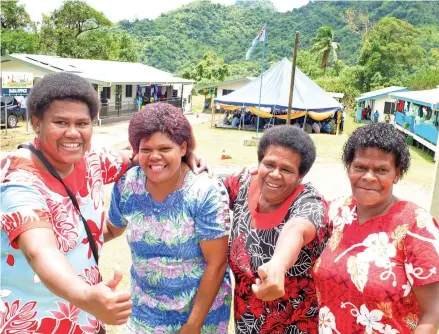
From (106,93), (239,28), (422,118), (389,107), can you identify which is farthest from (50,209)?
(239,28)

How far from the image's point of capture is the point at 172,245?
215 centimetres

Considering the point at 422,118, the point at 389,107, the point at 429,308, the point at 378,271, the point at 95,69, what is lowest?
the point at 429,308

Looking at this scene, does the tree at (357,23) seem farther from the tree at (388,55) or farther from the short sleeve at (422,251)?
the short sleeve at (422,251)

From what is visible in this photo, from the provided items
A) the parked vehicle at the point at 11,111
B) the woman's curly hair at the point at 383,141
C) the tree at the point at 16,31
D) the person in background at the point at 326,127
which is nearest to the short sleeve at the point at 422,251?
the woman's curly hair at the point at 383,141

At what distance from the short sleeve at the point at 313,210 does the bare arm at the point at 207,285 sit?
1.25ft

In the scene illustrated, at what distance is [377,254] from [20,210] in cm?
150

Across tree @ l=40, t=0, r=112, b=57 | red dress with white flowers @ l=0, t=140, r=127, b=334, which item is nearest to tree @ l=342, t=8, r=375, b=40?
tree @ l=40, t=0, r=112, b=57

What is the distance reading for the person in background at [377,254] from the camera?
1.83 m

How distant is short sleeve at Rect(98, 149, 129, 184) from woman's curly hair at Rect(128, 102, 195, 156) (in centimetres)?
28

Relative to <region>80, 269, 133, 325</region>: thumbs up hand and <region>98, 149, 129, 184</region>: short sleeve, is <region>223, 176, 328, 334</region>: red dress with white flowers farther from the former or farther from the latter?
<region>80, 269, 133, 325</region>: thumbs up hand

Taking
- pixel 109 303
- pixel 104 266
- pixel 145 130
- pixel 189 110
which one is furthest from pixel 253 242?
pixel 189 110

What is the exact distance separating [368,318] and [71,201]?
1420 millimetres

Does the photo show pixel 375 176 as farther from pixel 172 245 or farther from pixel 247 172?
pixel 172 245

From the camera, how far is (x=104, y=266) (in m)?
5.21
